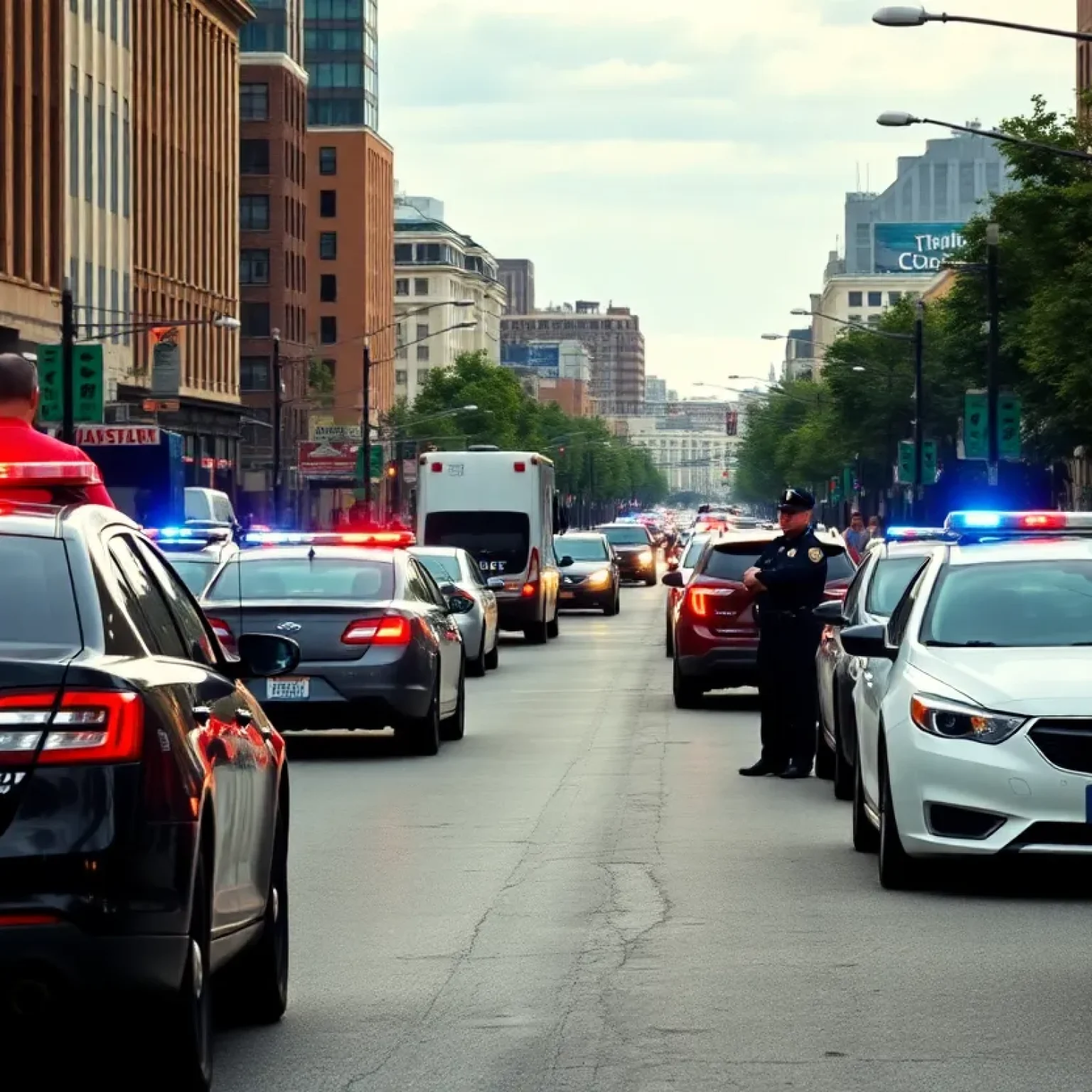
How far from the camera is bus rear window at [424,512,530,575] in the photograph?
4175 cm

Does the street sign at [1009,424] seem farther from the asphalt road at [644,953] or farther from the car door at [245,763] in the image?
the car door at [245,763]

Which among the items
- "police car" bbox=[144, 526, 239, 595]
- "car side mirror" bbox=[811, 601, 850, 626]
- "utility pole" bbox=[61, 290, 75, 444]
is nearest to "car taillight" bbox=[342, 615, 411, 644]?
"car side mirror" bbox=[811, 601, 850, 626]

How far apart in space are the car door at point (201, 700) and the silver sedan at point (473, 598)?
880 inches

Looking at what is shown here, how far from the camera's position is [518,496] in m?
43.0

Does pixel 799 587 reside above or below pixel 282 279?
below

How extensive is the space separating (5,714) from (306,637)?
13.6m

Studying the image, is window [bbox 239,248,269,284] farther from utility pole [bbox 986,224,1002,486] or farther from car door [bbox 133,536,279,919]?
car door [bbox 133,536,279,919]

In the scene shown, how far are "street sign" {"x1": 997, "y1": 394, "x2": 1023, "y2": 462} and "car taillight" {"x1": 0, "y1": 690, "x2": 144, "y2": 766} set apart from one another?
4609 cm

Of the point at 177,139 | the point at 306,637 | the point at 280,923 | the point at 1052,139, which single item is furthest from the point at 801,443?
the point at 280,923

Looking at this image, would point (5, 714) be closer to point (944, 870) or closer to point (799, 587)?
point (944, 870)

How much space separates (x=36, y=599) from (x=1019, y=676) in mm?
5778

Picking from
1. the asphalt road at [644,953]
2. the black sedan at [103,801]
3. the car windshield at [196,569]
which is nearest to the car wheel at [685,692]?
the car windshield at [196,569]

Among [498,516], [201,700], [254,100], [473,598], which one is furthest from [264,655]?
[254,100]

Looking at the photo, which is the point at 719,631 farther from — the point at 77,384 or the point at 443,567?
the point at 77,384
